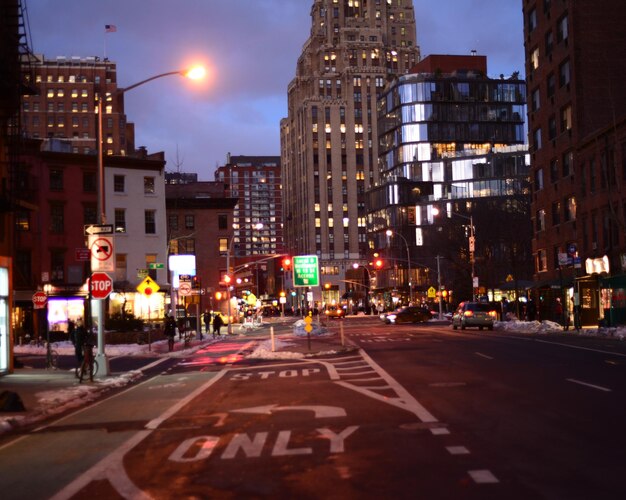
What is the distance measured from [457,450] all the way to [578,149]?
166 feet

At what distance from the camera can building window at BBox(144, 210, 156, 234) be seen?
7194 cm

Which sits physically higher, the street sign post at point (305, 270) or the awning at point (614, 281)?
the street sign post at point (305, 270)

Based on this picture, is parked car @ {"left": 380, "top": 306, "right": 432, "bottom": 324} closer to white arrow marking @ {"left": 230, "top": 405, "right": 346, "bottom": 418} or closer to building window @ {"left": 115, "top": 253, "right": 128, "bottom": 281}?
building window @ {"left": 115, "top": 253, "right": 128, "bottom": 281}

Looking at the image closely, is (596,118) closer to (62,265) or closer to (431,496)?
(62,265)

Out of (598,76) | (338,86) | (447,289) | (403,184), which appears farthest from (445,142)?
(598,76)

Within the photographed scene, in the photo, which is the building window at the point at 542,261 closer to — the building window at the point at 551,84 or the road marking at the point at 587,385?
the building window at the point at 551,84

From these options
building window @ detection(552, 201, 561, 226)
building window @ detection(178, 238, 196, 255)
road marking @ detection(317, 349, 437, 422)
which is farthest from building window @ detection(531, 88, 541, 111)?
road marking @ detection(317, 349, 437, 422)

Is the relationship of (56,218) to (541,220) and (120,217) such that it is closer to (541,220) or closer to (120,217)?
(120,217)

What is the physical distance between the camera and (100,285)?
2450cm

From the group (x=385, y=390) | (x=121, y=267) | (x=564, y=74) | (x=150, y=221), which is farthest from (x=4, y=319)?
(x=564, y=74)

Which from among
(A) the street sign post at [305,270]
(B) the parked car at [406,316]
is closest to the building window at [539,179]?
(B) the parked car at [406,316]

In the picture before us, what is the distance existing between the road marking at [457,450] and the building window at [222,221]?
84285mm

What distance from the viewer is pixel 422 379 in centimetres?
1948

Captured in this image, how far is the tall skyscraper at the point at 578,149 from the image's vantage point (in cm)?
5091
